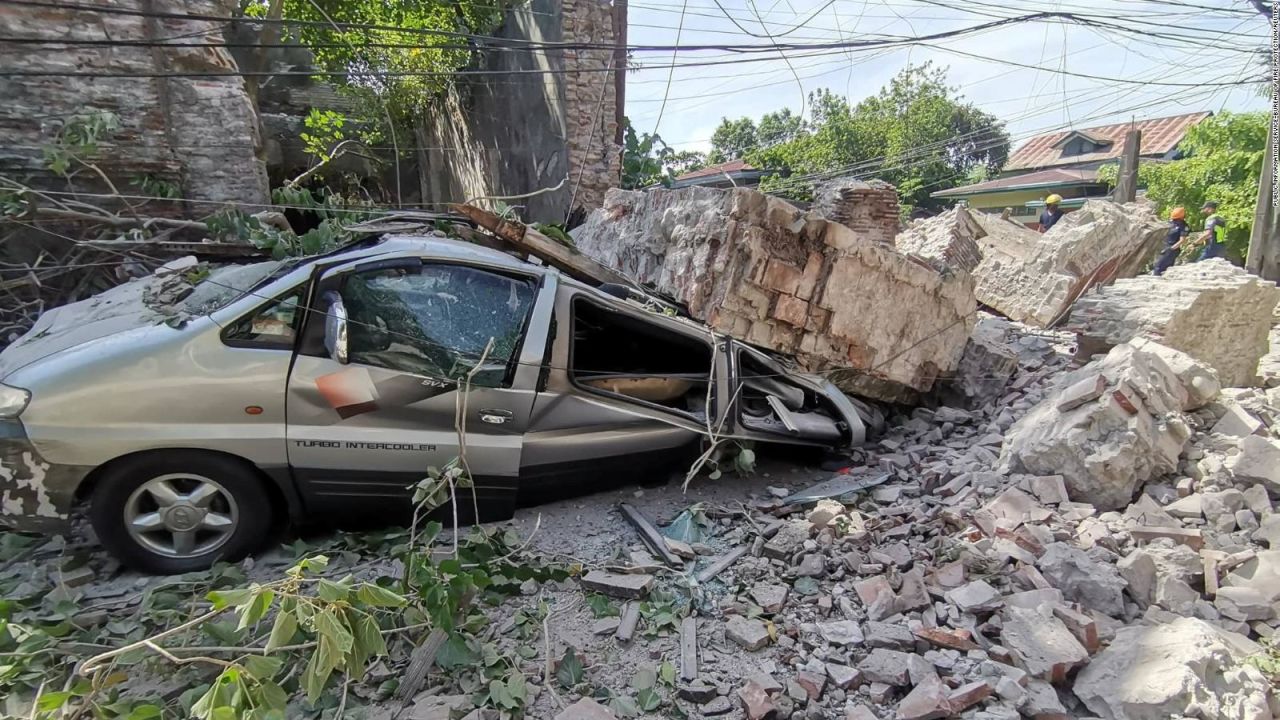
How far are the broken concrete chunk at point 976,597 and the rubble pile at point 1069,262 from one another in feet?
17.6

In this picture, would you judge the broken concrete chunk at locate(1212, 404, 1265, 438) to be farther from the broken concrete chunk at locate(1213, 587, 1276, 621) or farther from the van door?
the van door

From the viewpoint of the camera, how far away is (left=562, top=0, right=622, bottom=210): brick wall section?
893cm

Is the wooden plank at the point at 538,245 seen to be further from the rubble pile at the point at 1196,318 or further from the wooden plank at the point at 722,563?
the rubble pile at the point at 1196,318

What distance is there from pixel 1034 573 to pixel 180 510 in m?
4.02

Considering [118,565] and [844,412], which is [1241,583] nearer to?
[844,412]

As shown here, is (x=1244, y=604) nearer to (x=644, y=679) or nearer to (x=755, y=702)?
(x=755, y=702)

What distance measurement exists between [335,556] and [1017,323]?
7.37 meters

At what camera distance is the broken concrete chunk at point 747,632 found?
2641 millimetres

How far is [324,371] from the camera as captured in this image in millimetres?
3068

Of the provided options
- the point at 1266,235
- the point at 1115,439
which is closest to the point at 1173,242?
the point at 1266,235

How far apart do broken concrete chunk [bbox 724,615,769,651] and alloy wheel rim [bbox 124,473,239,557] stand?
244 cm

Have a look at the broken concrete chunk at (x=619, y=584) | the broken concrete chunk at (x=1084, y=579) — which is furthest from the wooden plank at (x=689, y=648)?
the broken concrete chunk at (x=1084, y=579)

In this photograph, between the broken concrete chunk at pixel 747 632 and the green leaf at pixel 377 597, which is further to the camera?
the broken concrete chunk at pixel 747 632

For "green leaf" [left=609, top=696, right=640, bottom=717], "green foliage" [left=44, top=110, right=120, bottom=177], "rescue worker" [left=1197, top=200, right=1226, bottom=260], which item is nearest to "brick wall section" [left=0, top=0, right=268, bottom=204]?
"green foliage" [left=44, top=110, right=120, bottom=177]
